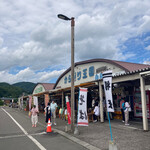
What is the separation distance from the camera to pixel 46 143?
727 centimetres

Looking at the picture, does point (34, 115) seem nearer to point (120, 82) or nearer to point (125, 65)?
point (120, 82)

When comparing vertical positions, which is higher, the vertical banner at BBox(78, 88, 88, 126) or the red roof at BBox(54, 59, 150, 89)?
the red roof at BBox(54, 59, 150, 89)

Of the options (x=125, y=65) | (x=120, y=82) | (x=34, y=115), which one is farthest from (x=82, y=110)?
→ (x=125, y=65)

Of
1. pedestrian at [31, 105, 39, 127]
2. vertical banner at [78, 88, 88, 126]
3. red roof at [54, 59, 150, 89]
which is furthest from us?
red roof at [54, 59, 150, 89]

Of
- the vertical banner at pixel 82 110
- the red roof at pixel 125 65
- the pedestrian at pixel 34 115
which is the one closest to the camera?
the vertical banner at pixel 82 110

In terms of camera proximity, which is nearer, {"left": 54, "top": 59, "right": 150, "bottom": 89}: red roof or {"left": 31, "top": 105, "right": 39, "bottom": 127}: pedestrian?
{"left": 31, "top": 105, "right": 39, "bottom": 127}: pedestrian

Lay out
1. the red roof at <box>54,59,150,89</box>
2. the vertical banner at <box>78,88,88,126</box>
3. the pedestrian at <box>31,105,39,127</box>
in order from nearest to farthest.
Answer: the vertical banner at <box>78,88,88,126</box>, the pedestrian at <box>31,105,39,127</box>, the red roof at <box>54,59,150,89</box>

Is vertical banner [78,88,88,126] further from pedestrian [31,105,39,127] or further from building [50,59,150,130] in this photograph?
pedestrian [31,105,39,127]

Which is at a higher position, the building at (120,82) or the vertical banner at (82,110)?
the building at (120,82)

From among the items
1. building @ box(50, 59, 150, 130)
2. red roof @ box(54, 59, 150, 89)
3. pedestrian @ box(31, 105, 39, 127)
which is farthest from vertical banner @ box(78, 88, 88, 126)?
red roof @ box(54, 59, 150, 89)

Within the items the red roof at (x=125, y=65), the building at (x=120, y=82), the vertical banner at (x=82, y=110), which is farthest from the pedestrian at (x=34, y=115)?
the red roof at (x=125, y=65)

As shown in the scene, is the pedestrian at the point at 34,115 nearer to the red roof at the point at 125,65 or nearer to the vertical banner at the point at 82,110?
the vertical banner at the point at 82,110

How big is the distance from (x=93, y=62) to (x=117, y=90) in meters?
7.41

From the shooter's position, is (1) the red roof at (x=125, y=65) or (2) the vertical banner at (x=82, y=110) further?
(1) the red roof at (x=125, y=65)
